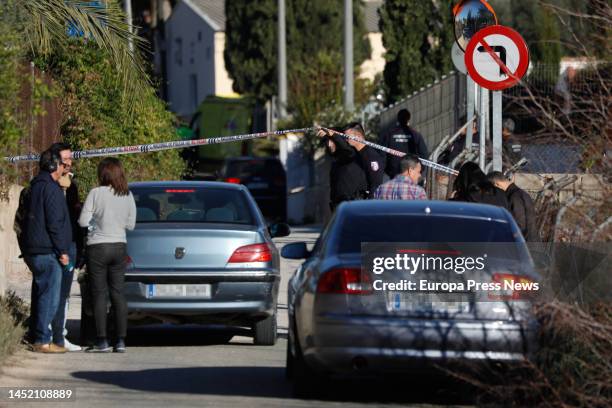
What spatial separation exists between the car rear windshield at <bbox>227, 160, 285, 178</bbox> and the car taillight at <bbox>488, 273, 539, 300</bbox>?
1032 inches

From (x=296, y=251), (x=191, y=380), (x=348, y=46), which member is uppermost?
(x=348, y=46)

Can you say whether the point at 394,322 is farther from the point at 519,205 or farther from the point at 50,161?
the point at 50,161

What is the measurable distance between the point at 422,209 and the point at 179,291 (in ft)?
9.83

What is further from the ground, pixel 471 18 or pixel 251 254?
pixel 471 18

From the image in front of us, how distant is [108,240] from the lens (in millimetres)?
11523

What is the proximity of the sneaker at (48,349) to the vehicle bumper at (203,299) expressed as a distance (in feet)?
2.13

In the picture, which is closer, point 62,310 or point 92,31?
point 62,310

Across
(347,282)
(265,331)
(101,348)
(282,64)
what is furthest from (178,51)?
(347,282)

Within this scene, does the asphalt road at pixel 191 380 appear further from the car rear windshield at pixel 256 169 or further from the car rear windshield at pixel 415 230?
the car rear windshield at pixel 256 169

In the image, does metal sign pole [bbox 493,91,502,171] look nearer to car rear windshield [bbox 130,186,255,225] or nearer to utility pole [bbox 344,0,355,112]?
car rear windshield [bbox 130,186,255,225]

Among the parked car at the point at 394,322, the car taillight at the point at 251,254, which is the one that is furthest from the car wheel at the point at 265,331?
the parked car at the point at 394,322

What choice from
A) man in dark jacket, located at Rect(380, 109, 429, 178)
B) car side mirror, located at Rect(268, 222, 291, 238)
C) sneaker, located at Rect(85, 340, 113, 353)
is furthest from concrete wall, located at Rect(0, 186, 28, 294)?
man in dark jacket, located at Rect(380, 109, 429, 178)

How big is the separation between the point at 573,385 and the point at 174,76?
2728 inches

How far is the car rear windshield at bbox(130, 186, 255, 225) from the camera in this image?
12406 mm
